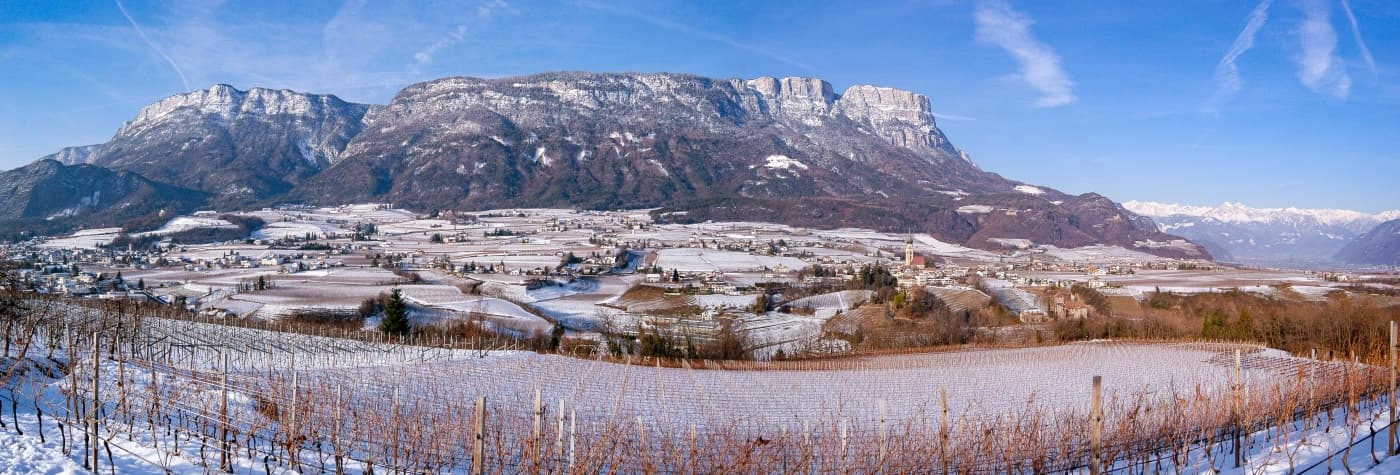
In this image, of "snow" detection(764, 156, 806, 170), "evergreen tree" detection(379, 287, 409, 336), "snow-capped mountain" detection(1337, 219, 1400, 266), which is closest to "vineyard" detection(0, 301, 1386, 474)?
"evergreen tree" detection(379, 287, 409, 336)

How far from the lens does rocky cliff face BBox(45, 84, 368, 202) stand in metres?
149

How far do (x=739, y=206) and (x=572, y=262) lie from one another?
5784 cm

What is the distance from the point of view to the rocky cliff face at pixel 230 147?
14925cm

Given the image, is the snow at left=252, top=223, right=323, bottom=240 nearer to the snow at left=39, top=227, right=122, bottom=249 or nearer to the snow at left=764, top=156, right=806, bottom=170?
the snow at left=39, top=227, right=122, bottom=249

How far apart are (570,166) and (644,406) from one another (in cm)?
13489

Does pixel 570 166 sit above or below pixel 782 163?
below

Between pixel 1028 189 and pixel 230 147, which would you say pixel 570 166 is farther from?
pixel 1028 189

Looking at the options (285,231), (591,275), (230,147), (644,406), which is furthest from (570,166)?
(644,406)

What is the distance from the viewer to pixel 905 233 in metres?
104

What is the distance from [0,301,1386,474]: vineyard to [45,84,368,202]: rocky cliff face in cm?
12879

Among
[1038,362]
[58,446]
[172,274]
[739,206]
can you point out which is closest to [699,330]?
[1038,362]

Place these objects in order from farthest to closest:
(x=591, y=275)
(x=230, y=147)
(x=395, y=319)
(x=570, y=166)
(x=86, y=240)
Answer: (x=230, y=147)
(x=570, y=166)
(x=86, y=240)
(x=591, y=275)
(x=395, y=319)

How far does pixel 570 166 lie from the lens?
481 ft

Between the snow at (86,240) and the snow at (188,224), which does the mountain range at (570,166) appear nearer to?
the snow at (188,224)
